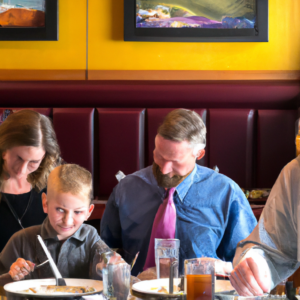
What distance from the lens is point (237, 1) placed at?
2.66 m

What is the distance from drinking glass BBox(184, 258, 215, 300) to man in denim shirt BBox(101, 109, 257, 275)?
0.72m

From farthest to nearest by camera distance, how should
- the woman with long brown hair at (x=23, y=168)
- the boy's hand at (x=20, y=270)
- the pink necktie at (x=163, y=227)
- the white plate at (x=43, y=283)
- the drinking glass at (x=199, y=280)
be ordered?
the woman with long brown hair at (x=23, y=168)
the pink necktie at (x=163, y=227)
the boy's hand at (x=20, y=270)
the white plate at (x=43, y=283)
the drinking glass at (x=199, y=280)

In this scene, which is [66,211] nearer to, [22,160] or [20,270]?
[20,270]

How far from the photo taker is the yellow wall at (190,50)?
8.81ft

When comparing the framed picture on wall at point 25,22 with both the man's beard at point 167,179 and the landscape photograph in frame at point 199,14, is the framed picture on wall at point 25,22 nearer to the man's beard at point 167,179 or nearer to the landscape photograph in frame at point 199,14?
the landscape photograph in frame at point 199,14

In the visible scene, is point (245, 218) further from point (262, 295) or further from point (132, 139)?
point (132, 139)

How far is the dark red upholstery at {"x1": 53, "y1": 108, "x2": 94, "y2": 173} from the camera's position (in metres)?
2.55

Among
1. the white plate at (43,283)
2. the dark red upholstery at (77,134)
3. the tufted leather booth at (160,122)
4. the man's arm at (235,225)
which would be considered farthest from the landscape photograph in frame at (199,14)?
the white plate at (43,283)

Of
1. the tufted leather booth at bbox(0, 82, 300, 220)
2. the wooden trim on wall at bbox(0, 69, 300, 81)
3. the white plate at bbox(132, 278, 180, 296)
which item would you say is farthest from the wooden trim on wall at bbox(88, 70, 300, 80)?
the white plate at bbox(132, 278, 180, 296)

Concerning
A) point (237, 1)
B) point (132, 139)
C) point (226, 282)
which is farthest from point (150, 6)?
point (226, 282)

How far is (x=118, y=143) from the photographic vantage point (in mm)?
2561

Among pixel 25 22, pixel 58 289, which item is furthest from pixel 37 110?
pixel 58 289

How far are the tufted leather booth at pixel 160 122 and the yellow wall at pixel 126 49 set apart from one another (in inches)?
7.2

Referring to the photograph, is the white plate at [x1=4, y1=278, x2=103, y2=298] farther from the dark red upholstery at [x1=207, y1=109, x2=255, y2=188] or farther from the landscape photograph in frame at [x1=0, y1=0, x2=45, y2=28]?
the landscape photograph in frame at [x1=0, y1=0, x2=45, y2=28]
